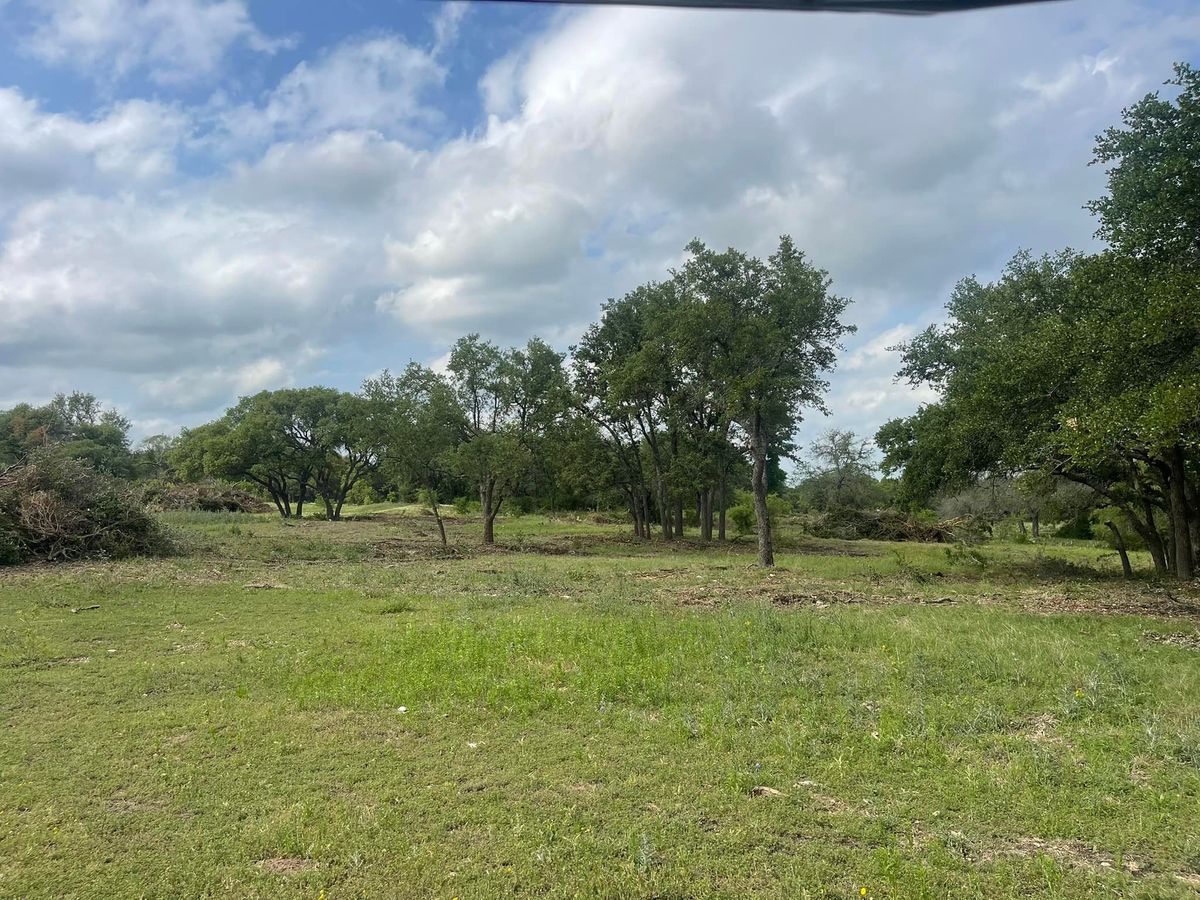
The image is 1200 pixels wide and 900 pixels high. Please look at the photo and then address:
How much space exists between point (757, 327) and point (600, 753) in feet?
52.2

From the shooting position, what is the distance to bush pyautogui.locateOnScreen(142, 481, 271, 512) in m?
41.0

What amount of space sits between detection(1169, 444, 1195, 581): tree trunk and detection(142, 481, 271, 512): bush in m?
40.2

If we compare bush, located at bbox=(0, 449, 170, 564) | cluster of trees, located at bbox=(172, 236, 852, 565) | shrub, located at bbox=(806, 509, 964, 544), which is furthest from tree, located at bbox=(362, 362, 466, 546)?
shrub, located at bbox=(806, 509, 964, 544)

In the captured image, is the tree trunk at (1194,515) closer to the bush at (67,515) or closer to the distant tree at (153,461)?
the bush at (67,515)

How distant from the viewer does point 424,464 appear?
91.5 feet

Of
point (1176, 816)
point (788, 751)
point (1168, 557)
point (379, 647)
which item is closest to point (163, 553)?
point (379, 647)

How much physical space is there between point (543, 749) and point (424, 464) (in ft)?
77.1

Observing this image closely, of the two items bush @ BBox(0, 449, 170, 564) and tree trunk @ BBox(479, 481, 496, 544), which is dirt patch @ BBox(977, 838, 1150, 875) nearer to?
bush @ BBox(0, 449, 170, 564)

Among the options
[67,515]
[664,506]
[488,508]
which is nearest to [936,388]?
[664,506]

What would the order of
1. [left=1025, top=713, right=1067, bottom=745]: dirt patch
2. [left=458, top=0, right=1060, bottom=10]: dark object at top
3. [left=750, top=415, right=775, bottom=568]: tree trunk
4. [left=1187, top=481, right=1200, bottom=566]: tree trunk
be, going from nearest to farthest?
[left=458, top=0, right=1060, bottom=10]: dark object at top → [left=1025, top=713, right=1067, bottom=745]: dirt patch → [left=1187, top=481, right=1200, bottom=566]: tree trunk → [left=750, top=415, right=775, bottom=568]: tree trunk

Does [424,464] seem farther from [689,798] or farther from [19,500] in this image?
[689,798]

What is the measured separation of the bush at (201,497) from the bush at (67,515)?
692 inches

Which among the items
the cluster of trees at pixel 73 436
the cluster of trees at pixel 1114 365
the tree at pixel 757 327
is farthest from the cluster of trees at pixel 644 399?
the cluster of trees at pixel 73 436

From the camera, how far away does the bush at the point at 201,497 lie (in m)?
41.0
